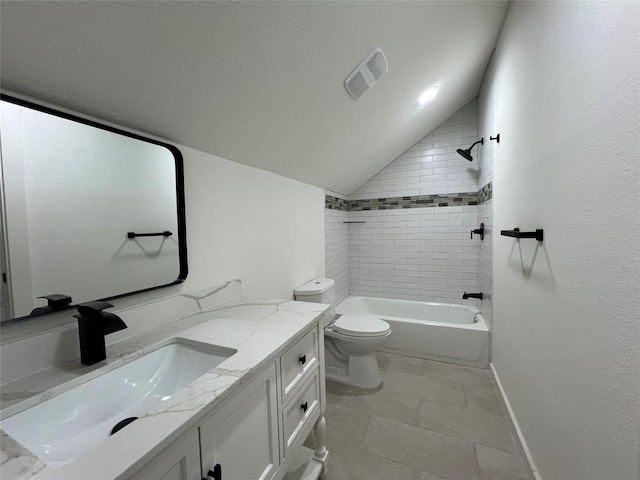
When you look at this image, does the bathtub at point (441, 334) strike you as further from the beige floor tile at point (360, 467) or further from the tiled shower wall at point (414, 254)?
the beige floor tile at point (360, 467)

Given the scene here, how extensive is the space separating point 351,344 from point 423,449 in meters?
0.79

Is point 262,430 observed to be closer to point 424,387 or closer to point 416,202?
point 424,387

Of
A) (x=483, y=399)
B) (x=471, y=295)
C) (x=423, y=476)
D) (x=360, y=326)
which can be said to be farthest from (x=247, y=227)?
(x=471, y=295)

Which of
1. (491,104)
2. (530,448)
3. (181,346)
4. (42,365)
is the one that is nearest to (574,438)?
(530,448)

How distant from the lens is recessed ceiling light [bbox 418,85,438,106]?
2.22 m

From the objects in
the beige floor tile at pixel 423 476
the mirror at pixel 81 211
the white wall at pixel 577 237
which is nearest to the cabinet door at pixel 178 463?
the mirror at pixel 81 211

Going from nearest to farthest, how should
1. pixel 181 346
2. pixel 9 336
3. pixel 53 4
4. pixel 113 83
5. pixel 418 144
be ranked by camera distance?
1. pixel 53 4
2. pixel 9 336
3. pixel 113 83
4. pixel 181 346
5. pixel 418 144

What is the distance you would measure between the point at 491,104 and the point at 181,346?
280 centimetres

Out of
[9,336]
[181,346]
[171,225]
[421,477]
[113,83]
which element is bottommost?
[421,477]

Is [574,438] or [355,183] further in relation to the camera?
[355,183]

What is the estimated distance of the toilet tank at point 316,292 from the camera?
2.25 m

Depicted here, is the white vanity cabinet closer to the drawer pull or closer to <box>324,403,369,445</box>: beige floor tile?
the drawer pull

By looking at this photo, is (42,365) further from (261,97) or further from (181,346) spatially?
(261,97)

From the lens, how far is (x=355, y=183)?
10.9ft
